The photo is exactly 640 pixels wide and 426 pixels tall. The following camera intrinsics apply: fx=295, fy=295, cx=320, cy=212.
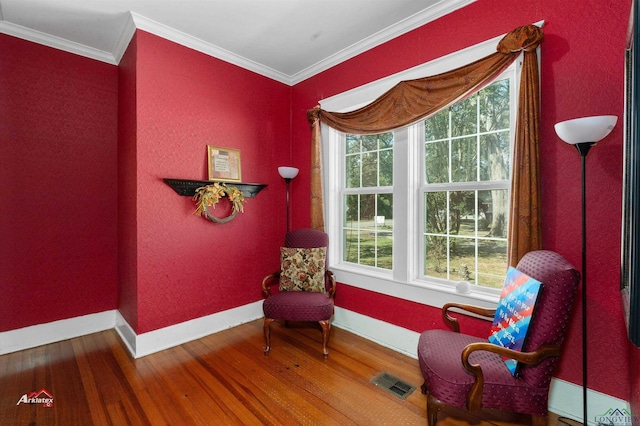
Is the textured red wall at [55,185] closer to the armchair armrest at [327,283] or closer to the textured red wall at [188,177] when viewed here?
the textured red wall at [188,177]

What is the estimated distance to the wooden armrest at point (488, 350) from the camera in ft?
5.14

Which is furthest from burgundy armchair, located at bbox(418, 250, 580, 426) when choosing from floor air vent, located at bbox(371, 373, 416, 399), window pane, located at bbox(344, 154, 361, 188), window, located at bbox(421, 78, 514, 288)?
window pane, located at bbox(344, 154, 361, 188)

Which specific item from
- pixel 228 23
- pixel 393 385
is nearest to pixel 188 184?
pixel 228 23

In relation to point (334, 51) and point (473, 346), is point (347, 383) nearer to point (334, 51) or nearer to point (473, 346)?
point (473, 346)

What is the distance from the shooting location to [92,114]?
3201mm

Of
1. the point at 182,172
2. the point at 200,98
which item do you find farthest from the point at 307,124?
the point at 182,172

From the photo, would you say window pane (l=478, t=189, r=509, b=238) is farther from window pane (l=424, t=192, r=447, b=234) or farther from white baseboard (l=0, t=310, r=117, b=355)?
white baseboard (l=0, t=310, r=117, b=355)

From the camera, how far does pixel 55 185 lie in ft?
9.80

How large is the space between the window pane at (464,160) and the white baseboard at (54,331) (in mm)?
3912

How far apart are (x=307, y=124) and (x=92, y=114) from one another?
2373 mm

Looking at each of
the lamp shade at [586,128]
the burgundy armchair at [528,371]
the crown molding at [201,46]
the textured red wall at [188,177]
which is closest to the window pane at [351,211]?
the textured red wall at [188,177]

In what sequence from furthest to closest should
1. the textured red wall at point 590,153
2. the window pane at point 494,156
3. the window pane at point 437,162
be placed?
the window pane at point 437,162
the window pane at point 494,156
the textured red wall at point 590,153

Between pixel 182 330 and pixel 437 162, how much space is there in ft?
9.77

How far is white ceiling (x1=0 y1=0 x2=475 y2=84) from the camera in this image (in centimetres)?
249
